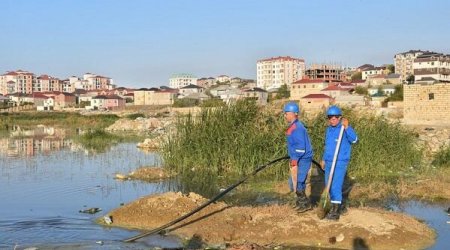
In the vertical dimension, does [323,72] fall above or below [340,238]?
above

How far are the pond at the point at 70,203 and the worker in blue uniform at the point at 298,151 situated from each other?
2.07m

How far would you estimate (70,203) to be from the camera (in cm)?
1187

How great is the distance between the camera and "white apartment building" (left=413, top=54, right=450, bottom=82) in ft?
321

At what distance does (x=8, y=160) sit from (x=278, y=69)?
148 m

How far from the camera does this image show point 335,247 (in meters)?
7.70

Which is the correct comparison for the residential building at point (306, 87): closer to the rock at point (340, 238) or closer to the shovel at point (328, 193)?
the shovel at point (328, 193)

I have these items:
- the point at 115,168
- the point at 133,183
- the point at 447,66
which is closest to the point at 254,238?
the point at 133,183

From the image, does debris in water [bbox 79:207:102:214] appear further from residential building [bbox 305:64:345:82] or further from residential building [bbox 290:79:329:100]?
residential building [bbox 305:64:345:82]

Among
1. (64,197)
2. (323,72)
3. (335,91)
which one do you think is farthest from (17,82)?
(64,197)

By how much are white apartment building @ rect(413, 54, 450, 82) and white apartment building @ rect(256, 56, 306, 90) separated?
55.6 metres

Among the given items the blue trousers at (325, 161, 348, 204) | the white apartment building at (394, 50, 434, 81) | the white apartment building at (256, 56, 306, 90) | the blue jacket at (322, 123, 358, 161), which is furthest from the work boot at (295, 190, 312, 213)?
the white apartment building at (256, 56, 306, 90)

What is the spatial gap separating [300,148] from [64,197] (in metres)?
6.63

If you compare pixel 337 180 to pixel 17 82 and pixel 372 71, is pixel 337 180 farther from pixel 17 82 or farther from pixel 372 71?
pixel 17 82

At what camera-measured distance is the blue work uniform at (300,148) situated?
27.8ft
